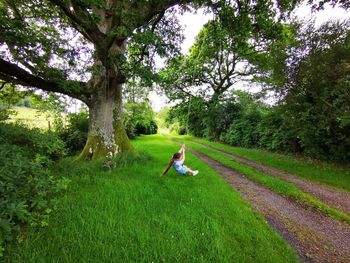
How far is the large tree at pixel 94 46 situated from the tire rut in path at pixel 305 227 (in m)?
5.55

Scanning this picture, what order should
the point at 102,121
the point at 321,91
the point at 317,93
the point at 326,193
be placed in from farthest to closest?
the point at 317,93, the point at 321,91, the point at 102,121, the point at 326,193

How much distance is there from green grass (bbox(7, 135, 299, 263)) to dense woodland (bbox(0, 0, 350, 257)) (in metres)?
0.46

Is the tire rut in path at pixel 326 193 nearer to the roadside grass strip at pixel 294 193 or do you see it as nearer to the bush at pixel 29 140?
the roadside grass strip at pixel 294 193

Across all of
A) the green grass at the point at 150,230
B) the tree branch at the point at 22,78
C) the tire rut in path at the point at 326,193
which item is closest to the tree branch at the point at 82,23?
the tree branch at the point at 22,78

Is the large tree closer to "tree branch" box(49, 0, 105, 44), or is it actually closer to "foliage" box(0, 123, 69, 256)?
"tree branch" box(49, 0, 105, 44)

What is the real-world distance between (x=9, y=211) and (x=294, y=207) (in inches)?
249

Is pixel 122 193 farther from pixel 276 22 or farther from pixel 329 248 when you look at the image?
pixel 276 22

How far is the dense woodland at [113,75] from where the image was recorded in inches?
156

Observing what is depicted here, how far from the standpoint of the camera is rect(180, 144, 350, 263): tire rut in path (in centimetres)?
320

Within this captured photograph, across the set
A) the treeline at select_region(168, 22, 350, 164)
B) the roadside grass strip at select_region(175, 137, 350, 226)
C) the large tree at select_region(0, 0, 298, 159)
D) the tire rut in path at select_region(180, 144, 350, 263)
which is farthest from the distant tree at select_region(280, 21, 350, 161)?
the tire rut in path at select_region(180, 144, 350, 263)

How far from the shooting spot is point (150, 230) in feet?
10.7

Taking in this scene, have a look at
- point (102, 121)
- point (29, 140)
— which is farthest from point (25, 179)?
point (102, 121)

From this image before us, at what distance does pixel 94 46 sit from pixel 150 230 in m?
6.74

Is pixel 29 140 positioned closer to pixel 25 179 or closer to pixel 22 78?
pixel 25 179
